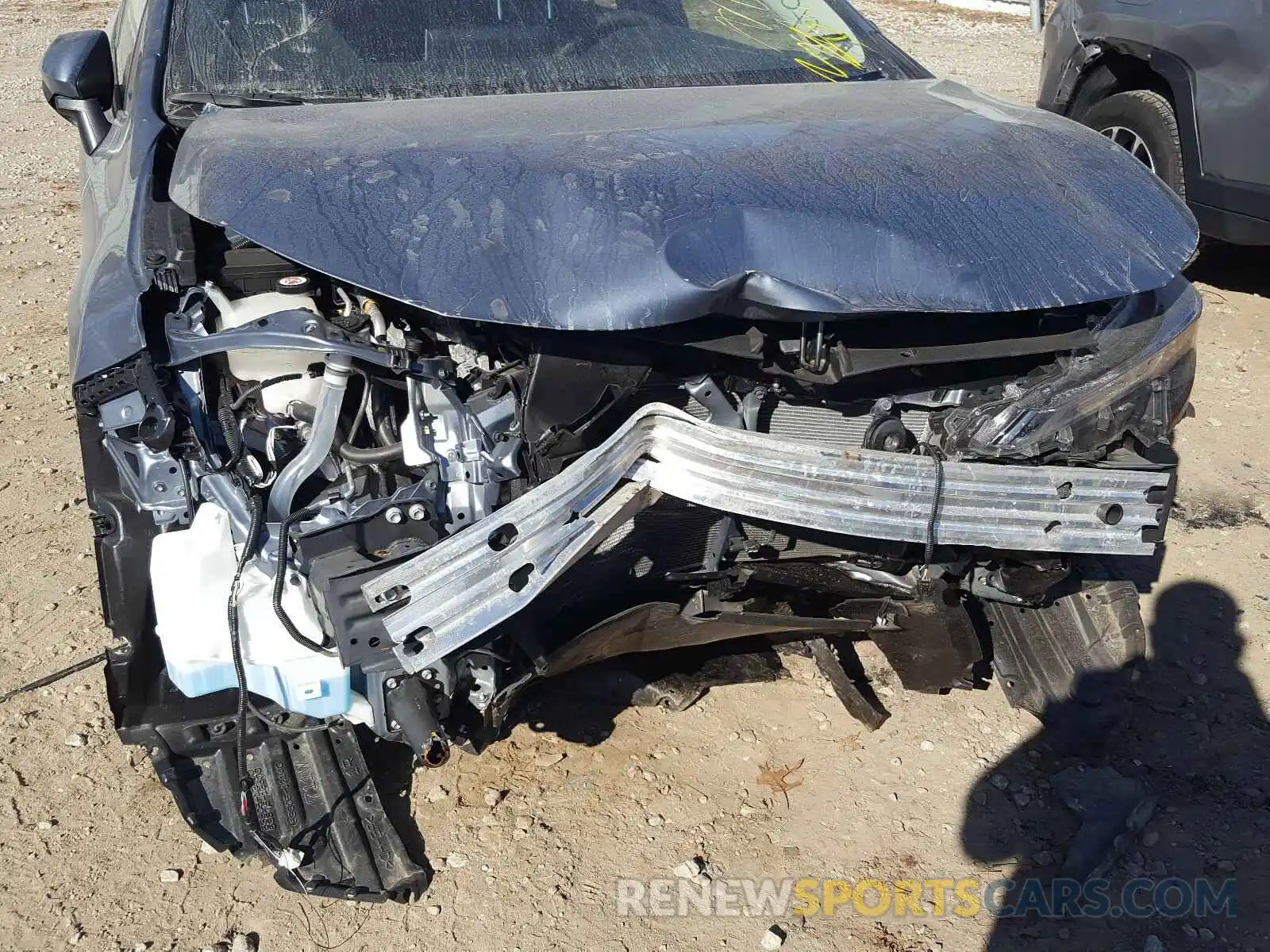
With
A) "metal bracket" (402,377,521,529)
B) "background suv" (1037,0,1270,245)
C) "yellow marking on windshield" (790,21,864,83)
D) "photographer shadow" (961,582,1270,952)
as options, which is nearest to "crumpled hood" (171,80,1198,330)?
"metal bracket" (402,377,521,529)

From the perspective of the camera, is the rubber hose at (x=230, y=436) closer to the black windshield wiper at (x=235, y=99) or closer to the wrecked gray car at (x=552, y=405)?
the wrecked gray car at (x=552, y=405)

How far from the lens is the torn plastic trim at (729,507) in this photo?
76.4 inches

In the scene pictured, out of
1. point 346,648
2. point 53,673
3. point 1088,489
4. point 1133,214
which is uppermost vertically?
point 1133,214

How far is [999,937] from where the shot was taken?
2312 mm

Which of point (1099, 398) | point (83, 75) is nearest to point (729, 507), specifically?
A: point (1099, 398)

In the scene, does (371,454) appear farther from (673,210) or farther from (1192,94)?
(1192,94)

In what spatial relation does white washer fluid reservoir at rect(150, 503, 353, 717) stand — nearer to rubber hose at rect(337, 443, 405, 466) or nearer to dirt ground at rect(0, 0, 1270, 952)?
rubber hose at rect(337, 443, 405, 466)

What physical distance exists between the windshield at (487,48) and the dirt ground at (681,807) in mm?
1576

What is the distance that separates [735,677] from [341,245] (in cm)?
158

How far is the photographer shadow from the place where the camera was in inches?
92.0

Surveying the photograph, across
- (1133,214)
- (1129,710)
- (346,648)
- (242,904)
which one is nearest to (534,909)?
(242,904)

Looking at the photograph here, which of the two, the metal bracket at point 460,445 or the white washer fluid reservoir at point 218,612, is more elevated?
the metal bracket at point 460,445

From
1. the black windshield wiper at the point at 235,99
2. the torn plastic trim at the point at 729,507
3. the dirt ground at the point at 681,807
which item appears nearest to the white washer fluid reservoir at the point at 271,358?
the torn plastic trim at the point at 729,507

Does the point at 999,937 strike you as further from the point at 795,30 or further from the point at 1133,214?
the point at 795,30
